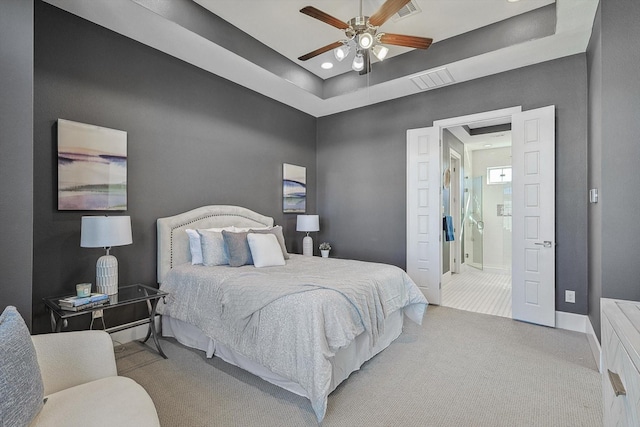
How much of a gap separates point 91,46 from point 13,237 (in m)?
1.98

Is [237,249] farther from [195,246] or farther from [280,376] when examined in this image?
[280,376]

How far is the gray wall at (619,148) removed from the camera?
7.23 feet

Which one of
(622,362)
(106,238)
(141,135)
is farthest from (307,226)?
(622,362)

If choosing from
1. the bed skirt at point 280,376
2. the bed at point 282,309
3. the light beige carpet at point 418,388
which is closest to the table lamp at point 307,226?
the bed at point 282,309

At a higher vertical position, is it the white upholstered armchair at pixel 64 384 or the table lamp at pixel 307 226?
the table lamp at pixel 307 226

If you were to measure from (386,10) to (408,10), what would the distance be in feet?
2.70

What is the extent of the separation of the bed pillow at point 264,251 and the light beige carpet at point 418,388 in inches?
38.3

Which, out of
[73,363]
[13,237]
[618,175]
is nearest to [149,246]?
[13,237]

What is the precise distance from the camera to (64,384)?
1.39m

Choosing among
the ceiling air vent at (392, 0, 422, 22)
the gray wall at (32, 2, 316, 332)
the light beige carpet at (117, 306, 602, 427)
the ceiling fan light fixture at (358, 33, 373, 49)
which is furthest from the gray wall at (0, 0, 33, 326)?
the ceiling air vent at (392, 0, 422, 22)

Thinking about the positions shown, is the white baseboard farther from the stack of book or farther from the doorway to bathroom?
the stack of book

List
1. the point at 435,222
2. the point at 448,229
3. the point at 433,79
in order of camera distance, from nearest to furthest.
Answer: the point at 433,79, the point at 435,222, the point at 448,229

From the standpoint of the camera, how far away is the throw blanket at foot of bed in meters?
1.89

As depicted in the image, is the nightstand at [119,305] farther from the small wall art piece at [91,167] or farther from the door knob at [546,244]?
the door knob at [546,244]
